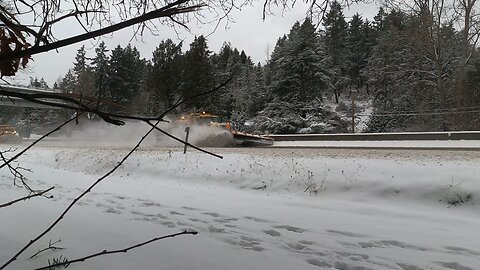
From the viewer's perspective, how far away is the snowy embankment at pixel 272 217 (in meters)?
3.78

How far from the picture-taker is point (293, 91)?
38.6 meters

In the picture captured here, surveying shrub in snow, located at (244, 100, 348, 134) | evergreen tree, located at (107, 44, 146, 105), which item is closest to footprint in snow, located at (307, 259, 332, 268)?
evergreen tree, located at (107, 44, 146, 105)

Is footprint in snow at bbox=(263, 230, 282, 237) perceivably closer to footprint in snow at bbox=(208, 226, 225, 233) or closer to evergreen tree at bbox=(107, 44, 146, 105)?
footprint in snow at bbox=(208, 226, 225, 233)

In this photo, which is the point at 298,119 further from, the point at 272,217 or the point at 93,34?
the point at 93,34

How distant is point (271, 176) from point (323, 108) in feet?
96.1

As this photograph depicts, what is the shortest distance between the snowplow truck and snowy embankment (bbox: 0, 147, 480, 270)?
9037mm

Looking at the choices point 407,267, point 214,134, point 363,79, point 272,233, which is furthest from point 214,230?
point 363,79

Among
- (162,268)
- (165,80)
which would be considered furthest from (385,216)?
(165,80)

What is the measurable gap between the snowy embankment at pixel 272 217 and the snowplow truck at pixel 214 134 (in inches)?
356

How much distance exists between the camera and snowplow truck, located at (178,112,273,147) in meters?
20.7

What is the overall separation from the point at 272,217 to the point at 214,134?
49.8 ft

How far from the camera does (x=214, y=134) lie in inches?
825

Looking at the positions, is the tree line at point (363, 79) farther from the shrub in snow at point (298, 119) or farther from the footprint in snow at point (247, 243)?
the footprint in snow at point (247, 243)

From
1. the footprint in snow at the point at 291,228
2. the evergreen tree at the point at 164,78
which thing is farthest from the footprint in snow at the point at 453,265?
the evergreen tree at the point at 164,78
